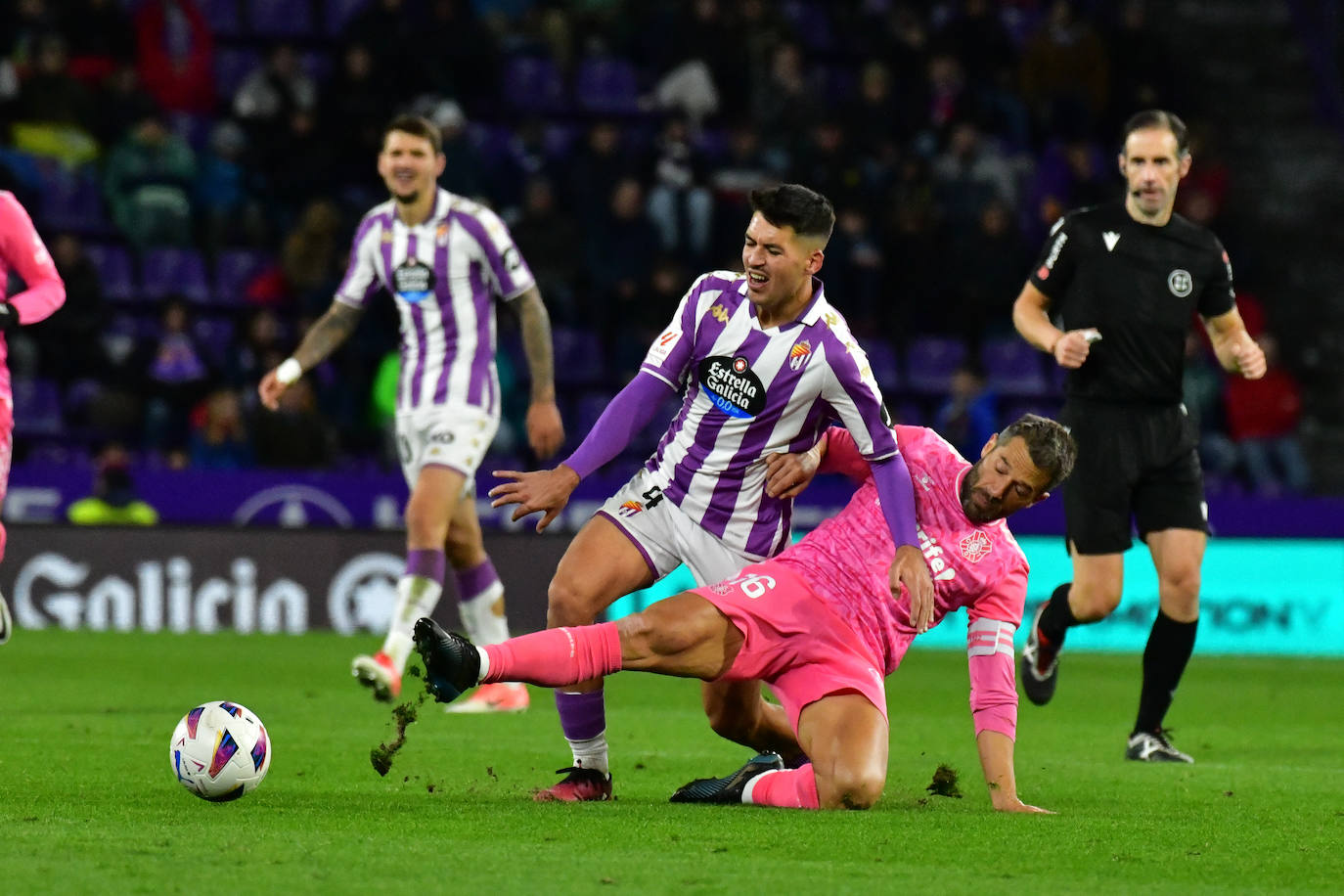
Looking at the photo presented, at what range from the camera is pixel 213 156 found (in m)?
15.8

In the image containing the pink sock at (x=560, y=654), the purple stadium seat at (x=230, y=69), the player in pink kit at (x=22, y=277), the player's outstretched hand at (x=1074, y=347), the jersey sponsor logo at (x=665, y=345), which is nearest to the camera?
the pink sock at (x=560, y=654)

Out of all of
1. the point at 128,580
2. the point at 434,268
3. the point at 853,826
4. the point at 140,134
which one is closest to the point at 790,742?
the point at 853,826

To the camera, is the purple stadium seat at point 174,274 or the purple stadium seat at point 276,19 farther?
the purple stadium seat at point 276,19

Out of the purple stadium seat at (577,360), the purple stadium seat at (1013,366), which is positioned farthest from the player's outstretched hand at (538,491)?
the purple stadium seat at (1013,366)

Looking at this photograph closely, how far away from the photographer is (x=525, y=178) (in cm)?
1589

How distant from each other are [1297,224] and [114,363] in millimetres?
10542

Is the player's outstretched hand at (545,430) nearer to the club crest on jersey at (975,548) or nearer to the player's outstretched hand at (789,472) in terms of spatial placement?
the player's outstretched hand at (789,472)

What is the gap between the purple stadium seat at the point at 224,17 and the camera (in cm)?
1717

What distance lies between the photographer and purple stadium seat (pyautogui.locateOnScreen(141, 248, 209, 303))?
15398 mm

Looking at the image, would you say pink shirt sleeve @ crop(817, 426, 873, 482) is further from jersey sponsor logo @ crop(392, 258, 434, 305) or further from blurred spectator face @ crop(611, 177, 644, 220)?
blurred spectator face @ crop(611, 177, 644, 220)

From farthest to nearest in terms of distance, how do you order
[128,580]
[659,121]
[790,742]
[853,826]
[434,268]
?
[659,121] → [128,580] → [434,268] → [790,742] → [853,826]

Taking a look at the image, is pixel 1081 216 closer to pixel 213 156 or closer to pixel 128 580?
pixel 128 580

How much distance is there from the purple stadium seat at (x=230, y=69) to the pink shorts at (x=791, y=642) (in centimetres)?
1229

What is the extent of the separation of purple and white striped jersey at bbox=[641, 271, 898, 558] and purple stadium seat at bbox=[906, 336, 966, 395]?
32.3 feet
